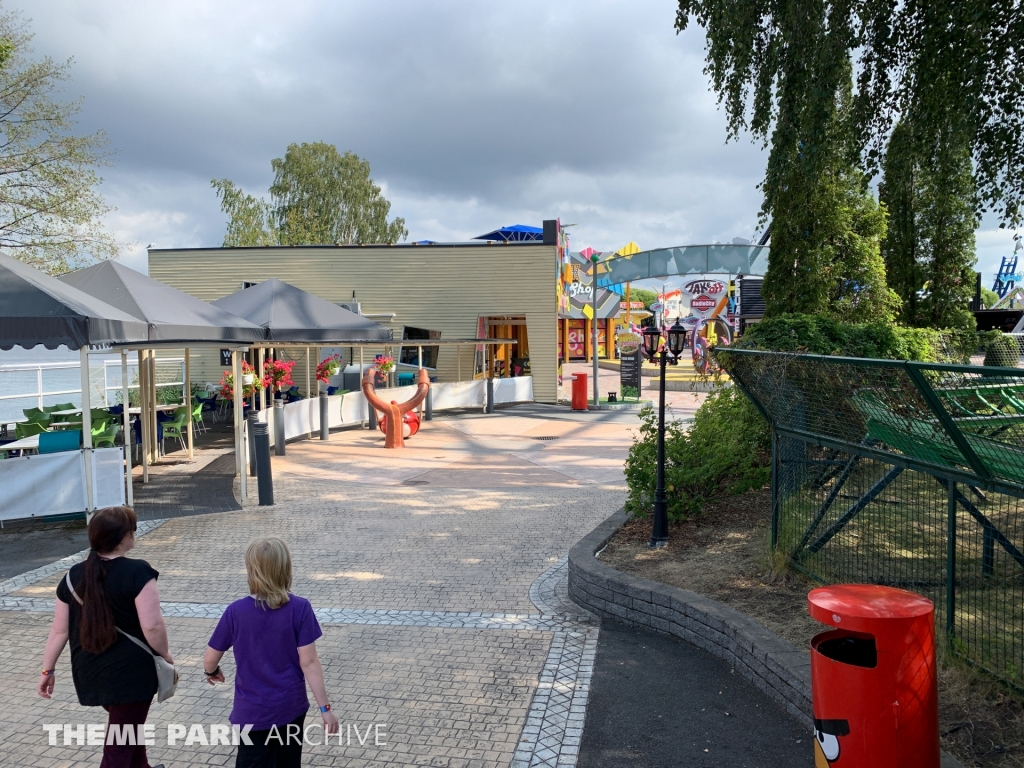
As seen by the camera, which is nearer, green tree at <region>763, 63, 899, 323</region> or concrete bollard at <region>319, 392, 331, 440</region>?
green tree at <region>763, 63, 899, 323</region>

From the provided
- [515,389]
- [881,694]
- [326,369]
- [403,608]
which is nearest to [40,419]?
[326,369]

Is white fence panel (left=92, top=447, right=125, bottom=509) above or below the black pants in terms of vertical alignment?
above

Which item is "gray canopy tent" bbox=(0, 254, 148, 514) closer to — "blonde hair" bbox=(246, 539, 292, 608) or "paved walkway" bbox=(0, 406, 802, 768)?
"paved walkway" bbox=(0, 406, 802, 768)

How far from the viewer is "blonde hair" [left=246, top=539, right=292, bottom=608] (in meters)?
3.16

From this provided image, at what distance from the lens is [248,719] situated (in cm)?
309

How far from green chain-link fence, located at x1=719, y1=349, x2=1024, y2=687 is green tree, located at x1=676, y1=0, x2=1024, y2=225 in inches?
132

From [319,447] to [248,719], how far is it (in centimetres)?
1288

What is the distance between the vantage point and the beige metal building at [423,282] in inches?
984

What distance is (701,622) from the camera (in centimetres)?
545

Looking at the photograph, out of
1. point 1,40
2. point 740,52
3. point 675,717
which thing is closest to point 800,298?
point 740,52

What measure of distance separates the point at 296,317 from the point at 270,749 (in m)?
12.9

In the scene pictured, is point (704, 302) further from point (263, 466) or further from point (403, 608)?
point (403, 608)

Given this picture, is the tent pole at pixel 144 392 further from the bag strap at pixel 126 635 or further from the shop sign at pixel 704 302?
the shop sign at pixel 704 302

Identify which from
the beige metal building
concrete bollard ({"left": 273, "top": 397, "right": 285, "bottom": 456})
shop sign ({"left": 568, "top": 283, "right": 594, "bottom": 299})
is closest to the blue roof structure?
shop sign ({"left": 568, "top": 283, "right": 594, "bottom": 299})
